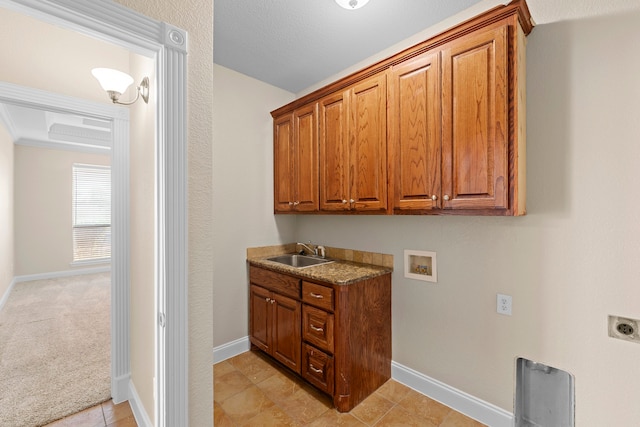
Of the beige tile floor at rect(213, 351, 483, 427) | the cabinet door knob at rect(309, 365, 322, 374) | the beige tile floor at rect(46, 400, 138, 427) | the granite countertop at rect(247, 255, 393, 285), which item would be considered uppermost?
the granite countertop at rect(247, 255, 393, 285)

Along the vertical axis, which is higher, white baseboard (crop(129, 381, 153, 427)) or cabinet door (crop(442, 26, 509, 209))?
cabinet door (crop(442, 26, 509, 209))

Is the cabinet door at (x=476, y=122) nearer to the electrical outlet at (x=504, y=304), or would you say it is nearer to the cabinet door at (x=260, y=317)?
the electrical outlet at (x=504, y=304)

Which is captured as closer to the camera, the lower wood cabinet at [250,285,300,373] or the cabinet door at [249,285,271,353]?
the lower wood cabinet at [250,285,300,373]

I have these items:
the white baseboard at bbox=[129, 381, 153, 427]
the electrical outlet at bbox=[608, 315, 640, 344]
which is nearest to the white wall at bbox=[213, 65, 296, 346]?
the white baseboard at bbox=[129, 381, 153, 427]

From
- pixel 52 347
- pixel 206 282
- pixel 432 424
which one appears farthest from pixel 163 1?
pixel 52 347

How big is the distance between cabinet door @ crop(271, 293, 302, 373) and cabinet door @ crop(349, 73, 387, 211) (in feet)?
3.16

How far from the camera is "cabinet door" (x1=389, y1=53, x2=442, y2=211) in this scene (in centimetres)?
167

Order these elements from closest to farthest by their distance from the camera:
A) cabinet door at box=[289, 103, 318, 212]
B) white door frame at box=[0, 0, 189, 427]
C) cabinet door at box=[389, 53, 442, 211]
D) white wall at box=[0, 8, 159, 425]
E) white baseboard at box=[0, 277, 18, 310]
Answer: white door frame at box=[0, 0, 189, 427] < white wall at box=[0, 8, 159, 425] < cabinet door at box=[389, 53, 442, 211] < cabinet door at box=[289, 103, 318, 212] < white baseboard at box=[0, 277, 18, 310]

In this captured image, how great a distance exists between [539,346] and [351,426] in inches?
48.1

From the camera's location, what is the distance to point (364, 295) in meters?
2.01

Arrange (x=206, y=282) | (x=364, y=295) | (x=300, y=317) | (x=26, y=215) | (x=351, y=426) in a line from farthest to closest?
(x=26, y=215) < (x=300, y=317) < (x=364, y=295) < (x=351, y=426) < (x=206, y=282)

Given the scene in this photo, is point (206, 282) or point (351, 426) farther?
point (351, 426)

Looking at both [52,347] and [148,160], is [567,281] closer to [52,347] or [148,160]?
[148,160]

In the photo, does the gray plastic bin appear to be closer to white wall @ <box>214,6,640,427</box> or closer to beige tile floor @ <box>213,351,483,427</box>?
white wall @ <box>214,6,640,427</box>
